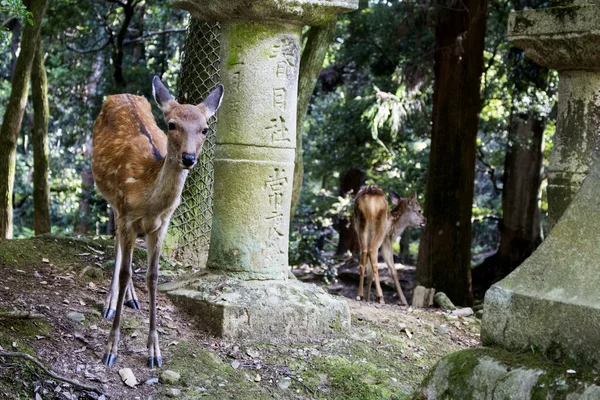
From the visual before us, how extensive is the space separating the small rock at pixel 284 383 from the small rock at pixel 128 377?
961mm

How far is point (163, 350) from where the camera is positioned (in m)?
5.57

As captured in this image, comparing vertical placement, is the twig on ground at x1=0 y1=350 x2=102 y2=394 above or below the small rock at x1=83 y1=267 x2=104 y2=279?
below

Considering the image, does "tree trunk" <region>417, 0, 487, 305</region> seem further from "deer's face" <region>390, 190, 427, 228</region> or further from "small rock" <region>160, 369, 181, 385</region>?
"small rock" <region>160, 369, 181, 385</region>

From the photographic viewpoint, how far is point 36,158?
11273mm

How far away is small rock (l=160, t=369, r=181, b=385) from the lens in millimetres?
5117

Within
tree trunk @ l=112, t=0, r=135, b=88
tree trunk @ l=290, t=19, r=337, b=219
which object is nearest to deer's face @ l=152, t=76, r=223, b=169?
tree trunk @ l=290, t=19, r=337, b=219

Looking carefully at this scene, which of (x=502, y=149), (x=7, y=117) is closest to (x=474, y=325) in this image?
(x=7, y=117)

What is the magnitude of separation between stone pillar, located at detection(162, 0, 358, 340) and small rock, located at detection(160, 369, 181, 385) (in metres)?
1.01

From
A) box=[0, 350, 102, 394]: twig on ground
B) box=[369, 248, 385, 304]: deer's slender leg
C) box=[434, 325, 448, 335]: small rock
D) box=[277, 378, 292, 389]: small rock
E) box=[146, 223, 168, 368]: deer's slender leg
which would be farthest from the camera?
box=[369, 248, 385, 304]: deer's slender leg

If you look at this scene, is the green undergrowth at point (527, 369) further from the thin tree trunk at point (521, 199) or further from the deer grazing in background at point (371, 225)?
the thin tree trunk at point (521, 199)

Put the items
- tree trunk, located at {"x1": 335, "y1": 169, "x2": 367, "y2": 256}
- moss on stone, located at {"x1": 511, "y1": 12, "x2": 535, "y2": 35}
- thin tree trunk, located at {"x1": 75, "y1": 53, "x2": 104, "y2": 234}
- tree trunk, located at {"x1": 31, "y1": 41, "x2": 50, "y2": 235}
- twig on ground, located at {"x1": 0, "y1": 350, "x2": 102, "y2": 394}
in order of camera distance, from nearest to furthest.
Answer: twig on ground, located at {"x1": 0, "y1": 350, "x2": 102, "y2": 394}
moss on stone, located at {"x1": 511, "y1": 12, "x2": 535, "y2": 35}
tree trunk, located at {"x1": 31, "y1": 41, "x2": 50, "y2": 235}
thin tree trunk, located at {"x1": 75, "y1": 53, "x2": 104, "y2": 234}
tree trunk, located at {"x1": 335, "y1": 169, "x2": 367, "y2": 256}

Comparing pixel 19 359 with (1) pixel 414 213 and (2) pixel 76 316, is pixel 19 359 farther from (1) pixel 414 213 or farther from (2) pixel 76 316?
(1) pixel 414 213

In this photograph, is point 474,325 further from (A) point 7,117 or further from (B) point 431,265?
(A) point 7,117

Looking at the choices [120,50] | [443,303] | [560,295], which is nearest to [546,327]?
[560,295]
